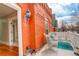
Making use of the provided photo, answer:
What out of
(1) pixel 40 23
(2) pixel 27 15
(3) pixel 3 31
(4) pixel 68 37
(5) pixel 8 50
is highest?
Result: (2) pixel 27 15

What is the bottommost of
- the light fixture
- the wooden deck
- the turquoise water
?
the wooden deck

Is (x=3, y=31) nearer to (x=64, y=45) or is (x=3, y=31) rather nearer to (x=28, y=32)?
(x=28, y=32)

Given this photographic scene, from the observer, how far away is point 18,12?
2.03m

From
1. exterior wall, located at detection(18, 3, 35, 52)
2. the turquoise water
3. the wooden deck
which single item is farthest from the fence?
the wooden deck

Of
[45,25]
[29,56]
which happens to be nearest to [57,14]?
[45,25]

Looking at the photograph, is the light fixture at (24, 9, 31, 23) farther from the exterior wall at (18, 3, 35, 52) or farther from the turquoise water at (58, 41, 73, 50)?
the turquoise water at (58, 41, 73, 50)

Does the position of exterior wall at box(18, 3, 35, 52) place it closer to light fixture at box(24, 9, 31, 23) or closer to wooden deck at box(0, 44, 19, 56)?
light fixture at box(24, 9, 31, 23)

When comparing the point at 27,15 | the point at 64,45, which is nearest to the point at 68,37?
the point at 64,45

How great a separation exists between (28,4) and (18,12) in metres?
0.20

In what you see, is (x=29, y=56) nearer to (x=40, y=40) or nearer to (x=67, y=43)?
(x=40, y=40)

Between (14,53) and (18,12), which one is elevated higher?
(18,12)

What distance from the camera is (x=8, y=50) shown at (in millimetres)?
2045

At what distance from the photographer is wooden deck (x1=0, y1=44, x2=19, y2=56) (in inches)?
79.7

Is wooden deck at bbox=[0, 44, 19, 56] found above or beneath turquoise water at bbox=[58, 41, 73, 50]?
beneath
